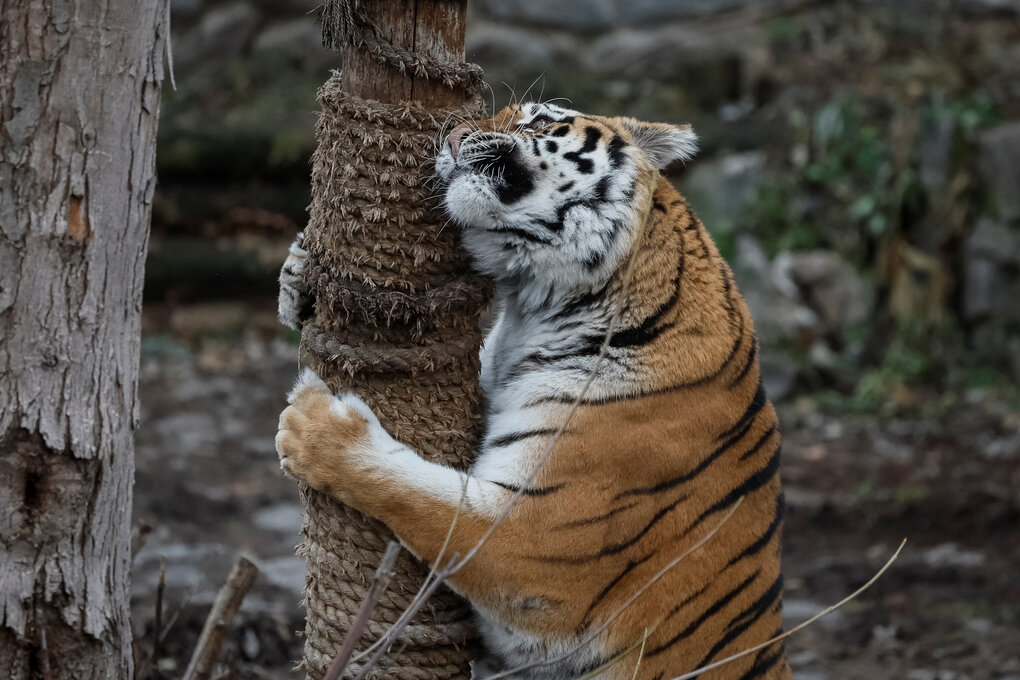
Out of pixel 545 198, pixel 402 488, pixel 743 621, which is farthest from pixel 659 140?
pixel 743 621

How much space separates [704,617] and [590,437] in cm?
53

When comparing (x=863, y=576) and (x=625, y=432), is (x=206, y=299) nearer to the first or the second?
(x=863, y=576)

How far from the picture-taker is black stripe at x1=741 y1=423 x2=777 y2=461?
244 centimetres

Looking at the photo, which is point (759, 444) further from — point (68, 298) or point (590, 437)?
point (68, 298)

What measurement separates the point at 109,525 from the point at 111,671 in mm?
320

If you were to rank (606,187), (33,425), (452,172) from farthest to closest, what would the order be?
(606,187)
(452,172)
(33,425)

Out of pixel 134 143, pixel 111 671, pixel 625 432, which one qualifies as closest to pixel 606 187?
pixel 625 432

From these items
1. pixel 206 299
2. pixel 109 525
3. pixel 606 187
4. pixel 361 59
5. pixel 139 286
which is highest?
pixel 361 59

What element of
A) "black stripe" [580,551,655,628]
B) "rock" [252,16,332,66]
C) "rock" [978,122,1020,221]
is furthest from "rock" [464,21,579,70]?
"black stripe" [580,551,655,628]

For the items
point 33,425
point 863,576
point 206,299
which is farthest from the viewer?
point 206,299

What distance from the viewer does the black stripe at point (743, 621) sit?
247cm

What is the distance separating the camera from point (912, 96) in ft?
22.7

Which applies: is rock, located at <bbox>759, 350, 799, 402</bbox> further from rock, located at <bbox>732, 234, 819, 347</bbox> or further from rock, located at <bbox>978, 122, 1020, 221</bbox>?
rock, located at <bbox>978, 122, 1020, 221</bbox>

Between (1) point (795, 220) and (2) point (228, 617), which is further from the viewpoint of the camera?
(1) point (795, 220)
